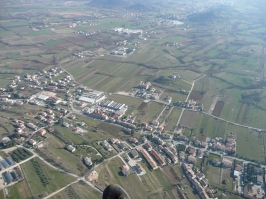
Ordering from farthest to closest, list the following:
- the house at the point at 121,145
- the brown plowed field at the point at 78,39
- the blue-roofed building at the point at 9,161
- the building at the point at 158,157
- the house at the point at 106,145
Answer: the brown plowed field at the point at 78,39, the house at the point at 121,145, the house at the point at 106,145, the building at the point at 158,157, the blue-roofed building at the point at 9,161

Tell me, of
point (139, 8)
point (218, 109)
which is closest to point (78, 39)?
point (218, 109)

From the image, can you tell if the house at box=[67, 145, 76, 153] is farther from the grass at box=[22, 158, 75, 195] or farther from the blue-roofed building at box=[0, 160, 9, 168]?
the blue-roofed building at box=[0, 160, 9, 168]

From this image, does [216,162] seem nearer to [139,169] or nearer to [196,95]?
[139,169]

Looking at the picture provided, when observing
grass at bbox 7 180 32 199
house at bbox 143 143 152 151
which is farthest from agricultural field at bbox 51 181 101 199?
house at bbox 143 143 152 151

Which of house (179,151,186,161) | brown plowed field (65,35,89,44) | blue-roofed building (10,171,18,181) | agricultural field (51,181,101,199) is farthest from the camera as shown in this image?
brown plowed field (65,35,89,44)

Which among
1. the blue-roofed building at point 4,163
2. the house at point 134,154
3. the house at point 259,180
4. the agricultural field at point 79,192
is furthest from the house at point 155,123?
the blue-roofed building at point 4,163

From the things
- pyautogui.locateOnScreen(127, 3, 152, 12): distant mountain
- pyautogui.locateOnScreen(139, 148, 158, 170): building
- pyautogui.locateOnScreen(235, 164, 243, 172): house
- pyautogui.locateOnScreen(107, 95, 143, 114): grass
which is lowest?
pyautogui.locateOnScreen(235, 164, 243, 172): house

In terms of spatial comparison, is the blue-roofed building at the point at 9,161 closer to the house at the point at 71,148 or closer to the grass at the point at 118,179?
the house at the point at 71,148
